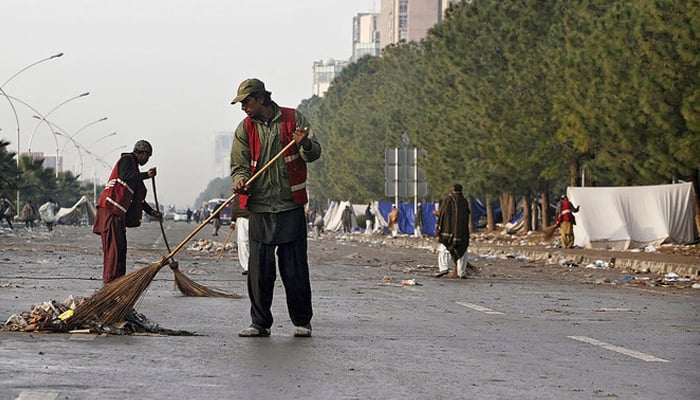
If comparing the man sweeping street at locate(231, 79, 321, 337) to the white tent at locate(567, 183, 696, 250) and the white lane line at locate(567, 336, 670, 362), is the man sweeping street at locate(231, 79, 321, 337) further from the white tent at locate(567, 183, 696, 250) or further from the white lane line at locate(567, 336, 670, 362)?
the white tent at locate(567, 183, 696, 250)

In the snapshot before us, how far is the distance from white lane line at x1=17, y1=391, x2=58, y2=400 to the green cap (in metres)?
4.11

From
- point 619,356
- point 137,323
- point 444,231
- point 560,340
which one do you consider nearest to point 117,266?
point 137,323

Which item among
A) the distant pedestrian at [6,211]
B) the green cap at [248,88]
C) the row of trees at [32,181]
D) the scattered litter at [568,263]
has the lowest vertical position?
the scattered litter at [568,263]

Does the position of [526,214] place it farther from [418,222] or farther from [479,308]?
[479,308]

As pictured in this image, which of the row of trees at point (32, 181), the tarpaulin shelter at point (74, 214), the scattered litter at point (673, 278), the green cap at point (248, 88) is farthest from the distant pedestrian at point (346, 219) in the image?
the green cap at point (248, 88)

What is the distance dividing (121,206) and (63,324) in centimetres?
402

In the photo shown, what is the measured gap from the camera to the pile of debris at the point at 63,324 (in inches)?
417

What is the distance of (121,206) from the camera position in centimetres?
1452

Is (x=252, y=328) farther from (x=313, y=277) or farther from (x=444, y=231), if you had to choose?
(x=444, y=231)

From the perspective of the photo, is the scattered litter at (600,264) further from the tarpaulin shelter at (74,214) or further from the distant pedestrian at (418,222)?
the tarpaulin shelter at (74,214)

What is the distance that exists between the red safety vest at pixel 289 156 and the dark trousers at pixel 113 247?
3703mm

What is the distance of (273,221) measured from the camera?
35.1ft

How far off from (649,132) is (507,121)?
504 inches

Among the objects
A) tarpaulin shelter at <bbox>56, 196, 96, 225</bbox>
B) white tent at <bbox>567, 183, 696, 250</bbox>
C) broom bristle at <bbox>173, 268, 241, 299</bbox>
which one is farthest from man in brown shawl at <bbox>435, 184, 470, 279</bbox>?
tarpaulin shelter at <bbox>56, 196, 96, 225</bbox>
